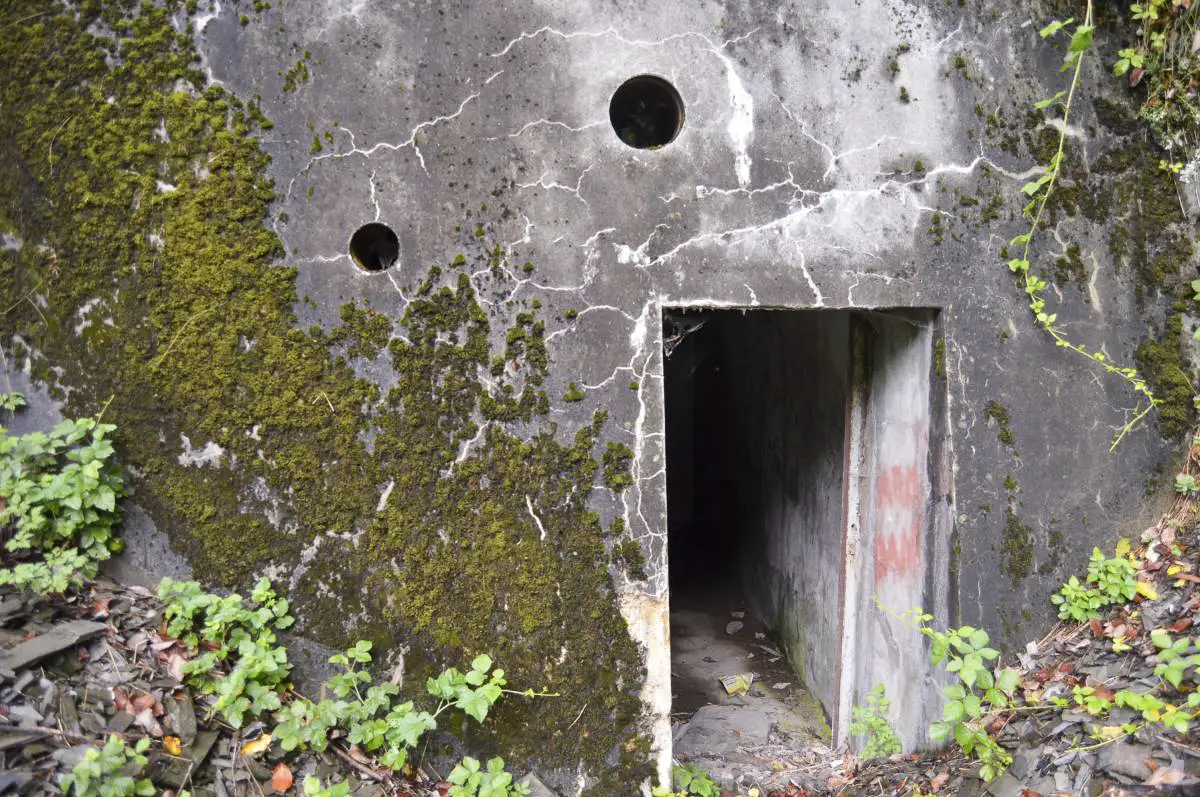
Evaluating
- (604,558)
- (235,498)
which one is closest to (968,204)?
(604,558)

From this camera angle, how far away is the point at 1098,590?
296 centimetres

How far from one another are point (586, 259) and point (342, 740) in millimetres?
1862

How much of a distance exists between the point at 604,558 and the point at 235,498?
131 cm

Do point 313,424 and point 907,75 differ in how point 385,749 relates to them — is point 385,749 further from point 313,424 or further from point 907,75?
point 907,75

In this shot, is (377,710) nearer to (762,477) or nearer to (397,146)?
(397,146)

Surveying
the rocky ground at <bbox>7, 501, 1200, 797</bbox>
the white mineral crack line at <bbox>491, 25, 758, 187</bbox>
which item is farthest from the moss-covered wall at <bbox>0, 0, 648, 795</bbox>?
the white mineral crack line at <bbox>491, 25, 758, 187</bbox>

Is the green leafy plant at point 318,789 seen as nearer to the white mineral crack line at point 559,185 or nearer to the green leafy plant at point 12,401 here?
the green leafy plant at point 12,401

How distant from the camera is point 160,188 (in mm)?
2600

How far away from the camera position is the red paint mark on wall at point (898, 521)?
125 inches

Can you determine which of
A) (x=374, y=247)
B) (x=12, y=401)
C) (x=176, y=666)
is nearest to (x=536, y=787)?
(x=176, y=666)

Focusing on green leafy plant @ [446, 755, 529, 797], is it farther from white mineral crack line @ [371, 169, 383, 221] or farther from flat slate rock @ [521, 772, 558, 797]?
white mineral crack line @ [371, 169, 383, 221]

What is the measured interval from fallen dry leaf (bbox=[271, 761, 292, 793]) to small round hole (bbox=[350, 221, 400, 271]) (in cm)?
166

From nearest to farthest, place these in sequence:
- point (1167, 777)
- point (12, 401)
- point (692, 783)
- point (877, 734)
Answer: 1. point (1167, 777)
2. point (12, 401)
3. point (692, 783)
4. point (877, 734)

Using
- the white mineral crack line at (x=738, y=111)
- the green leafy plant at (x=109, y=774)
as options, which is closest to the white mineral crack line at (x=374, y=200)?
the white mineral crack line at (x=738, y=111)
